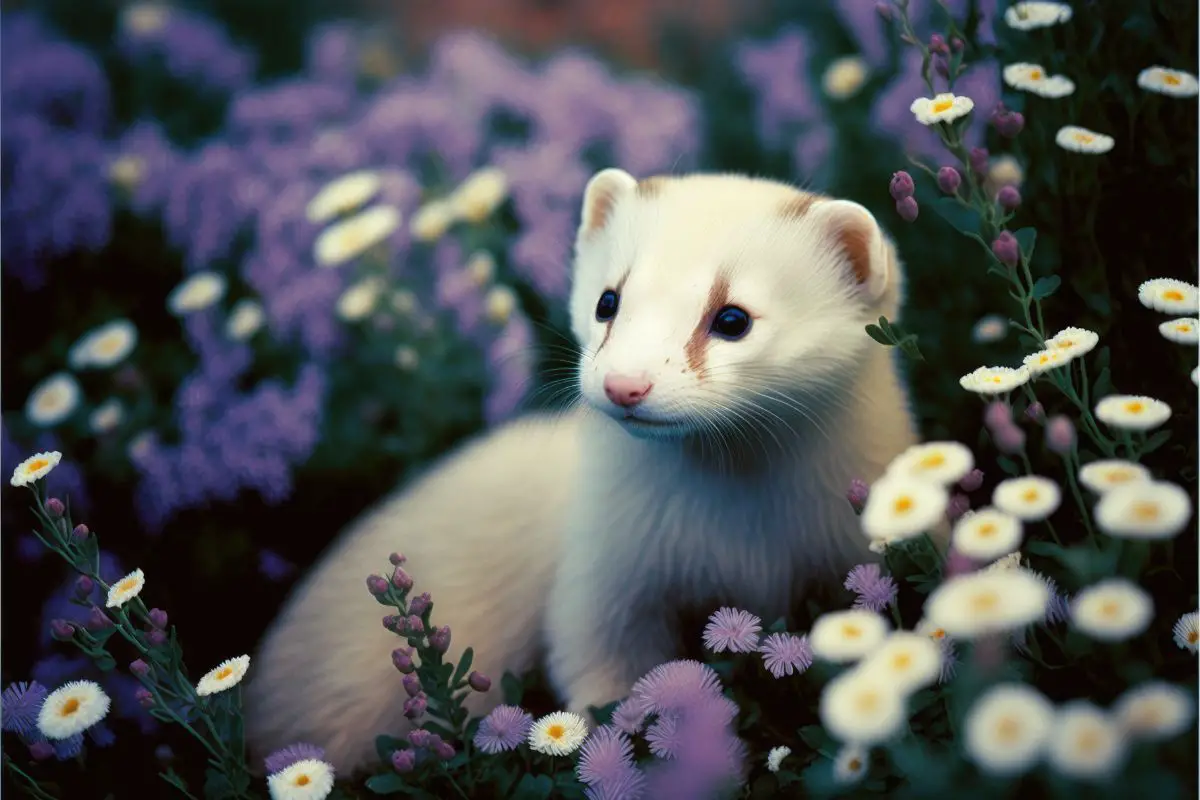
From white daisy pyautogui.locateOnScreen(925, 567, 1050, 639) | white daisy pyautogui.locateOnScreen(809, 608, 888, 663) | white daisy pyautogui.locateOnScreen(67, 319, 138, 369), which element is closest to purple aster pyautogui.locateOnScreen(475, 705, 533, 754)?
white daisy pyautogui.locateOnScreen(809, 608, 888, 663)

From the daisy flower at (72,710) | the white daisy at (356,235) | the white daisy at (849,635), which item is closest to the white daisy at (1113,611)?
the white daisy at (849,635)

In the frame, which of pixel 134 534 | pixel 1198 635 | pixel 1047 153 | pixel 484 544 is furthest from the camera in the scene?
pixel 134 534

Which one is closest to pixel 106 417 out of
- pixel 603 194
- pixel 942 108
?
pixel 603 194

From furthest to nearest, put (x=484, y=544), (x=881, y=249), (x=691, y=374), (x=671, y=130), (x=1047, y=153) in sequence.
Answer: (x=671, y=130), (x=484, y=544), (x=1047, y=153), (x=881, y=249), (x=691, y=374)

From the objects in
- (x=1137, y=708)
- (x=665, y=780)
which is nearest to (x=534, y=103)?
(x=665, y=780)

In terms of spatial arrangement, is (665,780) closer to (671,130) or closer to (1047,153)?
(1047,153)

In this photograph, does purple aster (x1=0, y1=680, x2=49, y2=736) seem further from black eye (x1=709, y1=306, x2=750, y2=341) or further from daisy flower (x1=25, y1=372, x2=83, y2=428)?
black eye (x1=709, y1=306, x2=750, y2=341)
